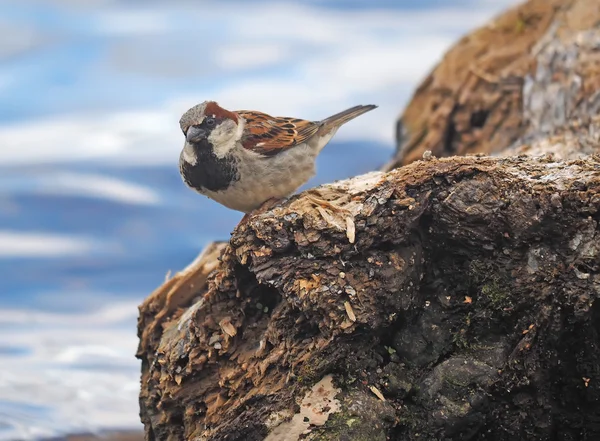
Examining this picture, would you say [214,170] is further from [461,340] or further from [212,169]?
[461,340]

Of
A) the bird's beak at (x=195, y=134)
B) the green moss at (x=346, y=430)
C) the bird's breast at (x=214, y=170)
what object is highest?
the bird's beak at (x=195, y=134)

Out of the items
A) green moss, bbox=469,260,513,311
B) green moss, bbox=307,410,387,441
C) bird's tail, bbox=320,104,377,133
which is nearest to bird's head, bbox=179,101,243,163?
bird's tail, bbox=320,104,377,133

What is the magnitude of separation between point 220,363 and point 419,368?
110 cm

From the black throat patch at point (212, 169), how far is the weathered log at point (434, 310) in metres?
0.89

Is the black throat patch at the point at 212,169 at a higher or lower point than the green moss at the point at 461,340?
higher

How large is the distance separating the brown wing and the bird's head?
0.10 meters

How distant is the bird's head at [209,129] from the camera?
564 centimetres

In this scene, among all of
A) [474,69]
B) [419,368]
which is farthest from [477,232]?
[474,69]

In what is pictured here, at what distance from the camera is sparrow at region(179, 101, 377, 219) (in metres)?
5.61

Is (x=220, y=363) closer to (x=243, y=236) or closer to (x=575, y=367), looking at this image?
(x=243, y=236)

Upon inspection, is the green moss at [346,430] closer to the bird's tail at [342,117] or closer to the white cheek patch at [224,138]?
the white cheek patch at [224,138]

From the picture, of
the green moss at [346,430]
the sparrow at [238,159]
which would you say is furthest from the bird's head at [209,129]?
the green moss at [346,430]

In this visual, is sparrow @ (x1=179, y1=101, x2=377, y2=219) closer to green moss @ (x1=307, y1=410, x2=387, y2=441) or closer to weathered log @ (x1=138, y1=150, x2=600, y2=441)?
weathered log @ (x1=138, y1=150, x2=600, y2=441)

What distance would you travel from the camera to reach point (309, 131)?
6121 millimetres
